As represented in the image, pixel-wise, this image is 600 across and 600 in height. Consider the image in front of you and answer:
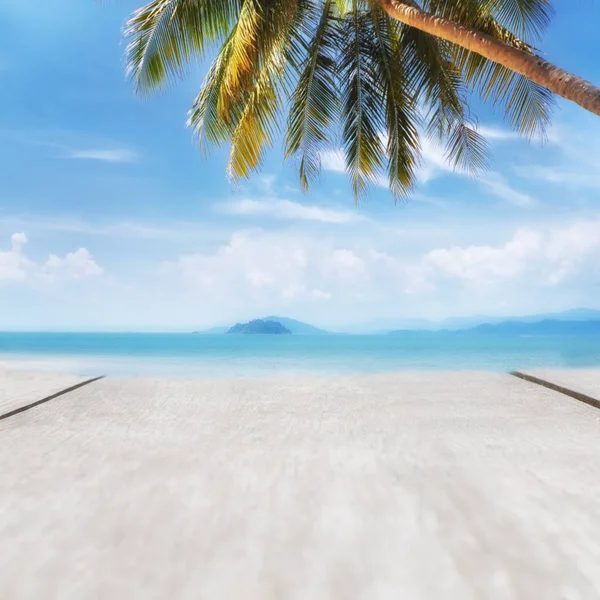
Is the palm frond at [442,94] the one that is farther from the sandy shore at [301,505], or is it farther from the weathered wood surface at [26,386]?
the weathered wood surface at [26,386]

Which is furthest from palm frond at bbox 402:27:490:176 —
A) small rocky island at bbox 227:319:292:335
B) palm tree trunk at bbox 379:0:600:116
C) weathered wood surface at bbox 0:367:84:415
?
small rocky island at bbox 227:319:292:335

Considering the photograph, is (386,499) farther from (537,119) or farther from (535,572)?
(537,119)


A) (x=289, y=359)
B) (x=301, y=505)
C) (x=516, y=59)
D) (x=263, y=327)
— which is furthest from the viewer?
(x=263, y=327)

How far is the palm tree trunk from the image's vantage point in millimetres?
3463

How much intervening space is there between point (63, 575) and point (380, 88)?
19.8ft

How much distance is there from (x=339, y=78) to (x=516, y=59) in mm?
2942

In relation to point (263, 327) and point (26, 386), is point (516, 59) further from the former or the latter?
point (263, 327)

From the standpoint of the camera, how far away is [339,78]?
641 centimetres

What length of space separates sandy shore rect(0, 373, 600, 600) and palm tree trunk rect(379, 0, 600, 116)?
233 centimetres

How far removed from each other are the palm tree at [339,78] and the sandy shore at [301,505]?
3246 millimetres

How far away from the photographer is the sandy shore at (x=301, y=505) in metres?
1.78

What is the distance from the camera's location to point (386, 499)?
8.20ft

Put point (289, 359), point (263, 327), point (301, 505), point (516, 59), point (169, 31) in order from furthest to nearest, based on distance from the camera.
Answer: point (263, 327) < point (289, 359) < point (169, 31) < point (516, 59) < point (301, 505)

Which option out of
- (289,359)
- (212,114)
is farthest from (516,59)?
(289,359)
